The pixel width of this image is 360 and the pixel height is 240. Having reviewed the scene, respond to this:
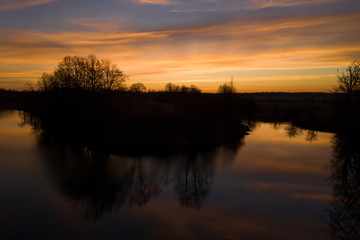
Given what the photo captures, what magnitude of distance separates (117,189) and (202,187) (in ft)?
19.6

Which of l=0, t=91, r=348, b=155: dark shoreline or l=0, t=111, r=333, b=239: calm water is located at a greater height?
l=0, t=91, r=348, b=155: dark shoreline

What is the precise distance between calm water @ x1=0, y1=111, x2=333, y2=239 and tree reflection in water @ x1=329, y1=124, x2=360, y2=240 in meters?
0.47

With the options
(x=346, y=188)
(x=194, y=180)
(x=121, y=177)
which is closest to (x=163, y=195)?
(x=194, y=180)

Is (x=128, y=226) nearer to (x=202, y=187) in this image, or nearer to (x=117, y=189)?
(x=117, y=189)

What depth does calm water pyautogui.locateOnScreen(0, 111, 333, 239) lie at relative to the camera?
1136 cm

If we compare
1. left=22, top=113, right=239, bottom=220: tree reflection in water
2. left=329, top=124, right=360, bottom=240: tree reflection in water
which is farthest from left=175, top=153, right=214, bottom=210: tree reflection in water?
left=329, top=124, right=360, bottom=240: tree reflection in water

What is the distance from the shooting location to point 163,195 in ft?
50.6

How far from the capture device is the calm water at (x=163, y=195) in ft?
37.3

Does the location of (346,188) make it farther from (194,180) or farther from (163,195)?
(163,195)

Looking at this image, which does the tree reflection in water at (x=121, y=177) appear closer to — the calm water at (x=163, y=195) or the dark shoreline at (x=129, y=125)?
the calm water at (x=163, y=195)

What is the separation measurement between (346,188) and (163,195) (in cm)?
1340

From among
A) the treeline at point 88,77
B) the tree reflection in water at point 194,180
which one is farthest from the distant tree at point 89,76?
the tree reflection in water at point 194,180

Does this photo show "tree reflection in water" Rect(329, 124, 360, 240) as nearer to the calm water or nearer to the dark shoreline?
the calm water

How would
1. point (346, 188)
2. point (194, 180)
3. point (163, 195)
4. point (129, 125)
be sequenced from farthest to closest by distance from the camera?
point (129, 125)
point (194, 180)
point (346, 188)
point (163, 195)
